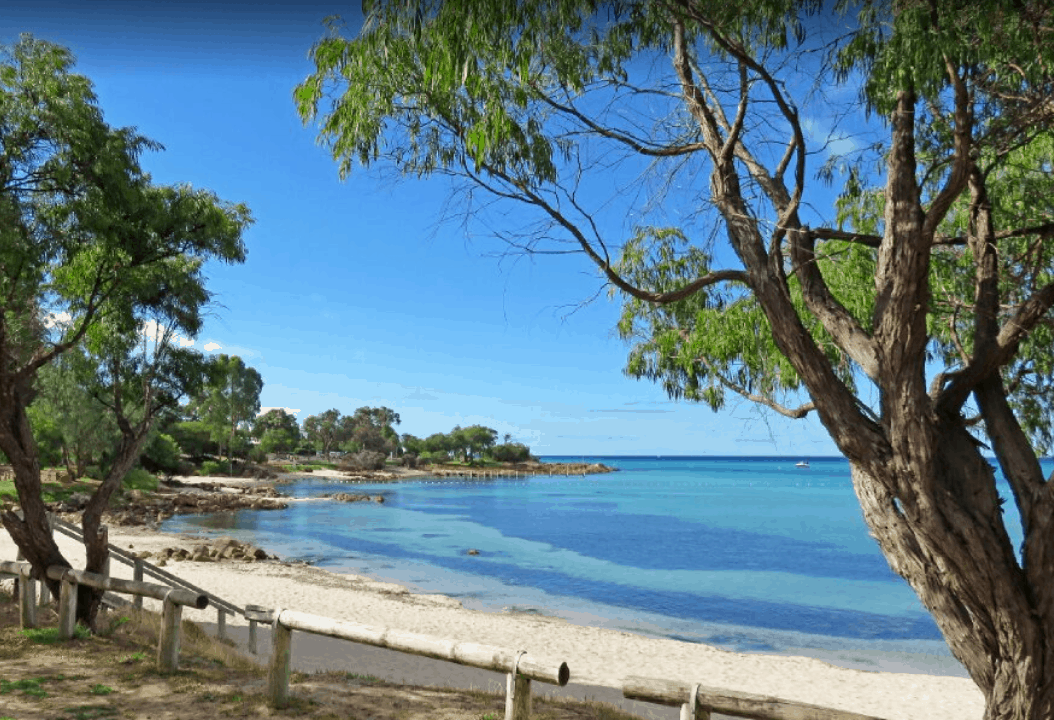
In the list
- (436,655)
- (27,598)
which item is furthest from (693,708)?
(27,598)

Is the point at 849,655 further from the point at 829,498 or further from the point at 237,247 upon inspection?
the point at 829,498

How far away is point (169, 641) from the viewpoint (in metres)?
7.46

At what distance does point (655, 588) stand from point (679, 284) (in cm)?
2398

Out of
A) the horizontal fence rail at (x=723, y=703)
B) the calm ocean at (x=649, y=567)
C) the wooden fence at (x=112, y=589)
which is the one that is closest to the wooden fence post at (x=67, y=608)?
the wooden fence at (x=112, y=589)

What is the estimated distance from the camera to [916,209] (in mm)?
5090

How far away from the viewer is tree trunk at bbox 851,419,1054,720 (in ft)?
15.9

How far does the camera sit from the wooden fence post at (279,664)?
6.46 meters

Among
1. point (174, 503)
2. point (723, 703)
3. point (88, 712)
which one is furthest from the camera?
point (174, 503)

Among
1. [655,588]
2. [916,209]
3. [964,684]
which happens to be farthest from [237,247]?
[655,588]

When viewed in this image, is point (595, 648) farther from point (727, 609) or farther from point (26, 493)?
point (26, 493)

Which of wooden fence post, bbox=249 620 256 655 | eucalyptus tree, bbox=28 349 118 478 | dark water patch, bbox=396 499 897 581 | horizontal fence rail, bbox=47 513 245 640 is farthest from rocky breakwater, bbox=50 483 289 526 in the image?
wooden fence post, bbox=249 620 256 655

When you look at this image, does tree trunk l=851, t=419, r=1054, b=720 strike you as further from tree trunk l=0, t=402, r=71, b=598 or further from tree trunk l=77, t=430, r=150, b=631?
tree trunk l=0, t=402, r=71, b=598

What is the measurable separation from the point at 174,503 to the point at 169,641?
4676 centimetres

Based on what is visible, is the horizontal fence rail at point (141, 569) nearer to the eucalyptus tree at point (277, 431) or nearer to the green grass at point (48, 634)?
the green grass at point (48, 634)
